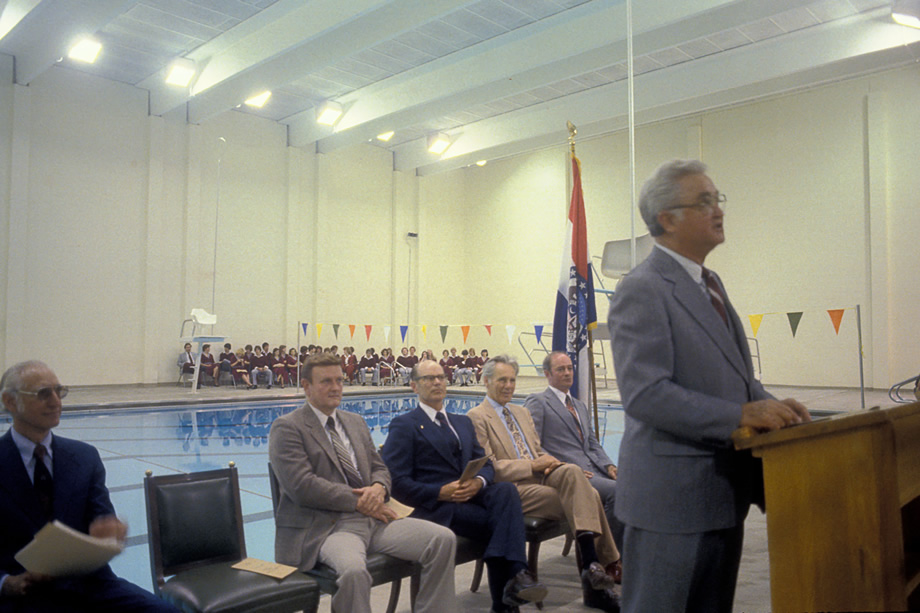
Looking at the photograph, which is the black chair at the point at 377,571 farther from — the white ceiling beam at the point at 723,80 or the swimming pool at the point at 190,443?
the white ceiling beam at the point at 723,80

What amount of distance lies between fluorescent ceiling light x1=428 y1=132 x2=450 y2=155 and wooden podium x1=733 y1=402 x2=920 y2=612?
1829 centimetres

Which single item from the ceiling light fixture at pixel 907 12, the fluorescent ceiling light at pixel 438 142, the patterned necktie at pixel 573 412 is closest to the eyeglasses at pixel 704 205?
the patterned necktie at pixel 573 412

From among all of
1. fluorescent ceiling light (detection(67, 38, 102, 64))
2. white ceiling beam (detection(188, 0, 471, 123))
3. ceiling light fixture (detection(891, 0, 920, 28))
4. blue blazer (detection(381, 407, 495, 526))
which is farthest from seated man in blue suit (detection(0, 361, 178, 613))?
fluorescent ceiling light (detection(67, 38, 102, 64))

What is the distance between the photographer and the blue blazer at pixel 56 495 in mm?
2100

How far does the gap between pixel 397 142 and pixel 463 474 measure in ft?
59.6

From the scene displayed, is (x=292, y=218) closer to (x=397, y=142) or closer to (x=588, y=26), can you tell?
(x=397, y=142)

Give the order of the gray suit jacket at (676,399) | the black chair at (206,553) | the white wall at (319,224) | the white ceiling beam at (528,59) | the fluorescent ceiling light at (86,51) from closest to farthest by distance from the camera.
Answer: the gray suit jacket at (676,399) < the black chair at (206,553) < the white ceiling beam at (528,59) < the fluorescent ceiling light at (86,51) < the white wall at (319,224)

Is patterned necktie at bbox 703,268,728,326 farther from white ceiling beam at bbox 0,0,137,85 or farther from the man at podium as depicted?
white ceiling beam at bbox 0,0,137,85

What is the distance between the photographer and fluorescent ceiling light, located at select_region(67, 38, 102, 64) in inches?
531

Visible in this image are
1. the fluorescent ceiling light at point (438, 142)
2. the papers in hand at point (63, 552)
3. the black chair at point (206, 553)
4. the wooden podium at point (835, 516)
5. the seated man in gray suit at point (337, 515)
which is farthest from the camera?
the fluorescent ceiling light at point (438, 142)

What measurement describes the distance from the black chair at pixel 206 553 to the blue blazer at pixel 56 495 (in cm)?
35

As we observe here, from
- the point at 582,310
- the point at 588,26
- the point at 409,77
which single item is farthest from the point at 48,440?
the point at 409,77

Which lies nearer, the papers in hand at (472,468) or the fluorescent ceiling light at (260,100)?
the papers in hand at (472,468)

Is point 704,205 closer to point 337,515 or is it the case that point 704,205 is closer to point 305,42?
point 337,515
